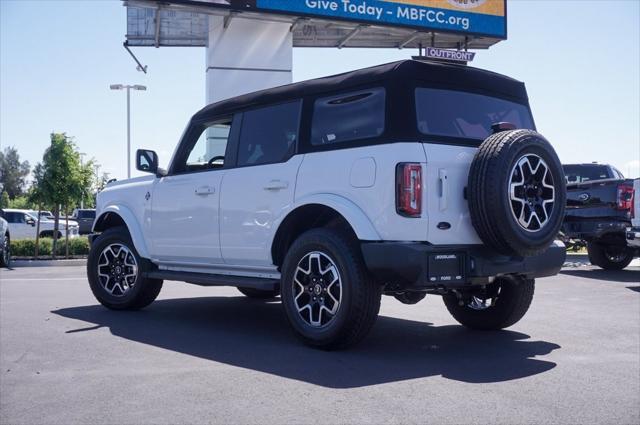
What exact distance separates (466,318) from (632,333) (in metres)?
1.50

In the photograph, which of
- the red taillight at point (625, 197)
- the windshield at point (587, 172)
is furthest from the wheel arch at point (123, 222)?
the windshield at point (587, 172)

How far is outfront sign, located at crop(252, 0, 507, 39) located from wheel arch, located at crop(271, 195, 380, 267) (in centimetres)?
1368

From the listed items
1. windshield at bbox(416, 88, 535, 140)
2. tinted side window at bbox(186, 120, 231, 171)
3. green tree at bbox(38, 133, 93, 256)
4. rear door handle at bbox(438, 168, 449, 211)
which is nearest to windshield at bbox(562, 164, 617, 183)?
windshield at bbox(416, 88, 535, 140)

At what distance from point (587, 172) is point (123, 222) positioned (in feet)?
35.4

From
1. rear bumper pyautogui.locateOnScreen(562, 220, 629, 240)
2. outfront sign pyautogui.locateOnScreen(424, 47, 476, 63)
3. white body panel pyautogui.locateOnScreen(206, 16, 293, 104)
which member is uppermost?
white body panel pyautogui.locateOnScreen(206, 16, 293, 104)

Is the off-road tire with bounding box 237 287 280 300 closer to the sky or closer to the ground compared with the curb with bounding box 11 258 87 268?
closer to the sky

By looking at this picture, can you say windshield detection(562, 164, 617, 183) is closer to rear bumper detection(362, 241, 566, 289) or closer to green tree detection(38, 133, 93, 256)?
Answer: rear bumper detection(362, 241, 566, 289)

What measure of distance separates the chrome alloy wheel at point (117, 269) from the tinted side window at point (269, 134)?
1.98 metres

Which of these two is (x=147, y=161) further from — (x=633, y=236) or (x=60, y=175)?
(x=60, y=175)

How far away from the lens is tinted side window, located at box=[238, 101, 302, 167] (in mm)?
5934

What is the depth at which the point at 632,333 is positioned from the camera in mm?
6320

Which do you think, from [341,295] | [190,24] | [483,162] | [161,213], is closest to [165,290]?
[161,213]

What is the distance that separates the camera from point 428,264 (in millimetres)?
4750

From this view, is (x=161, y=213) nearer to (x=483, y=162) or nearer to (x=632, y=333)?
(x=483, y=162)
